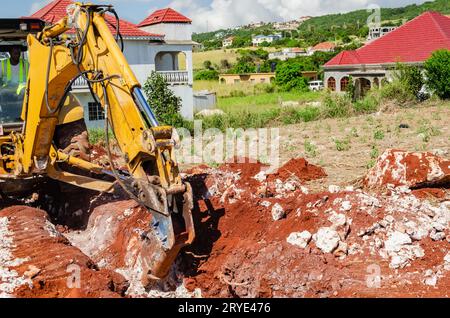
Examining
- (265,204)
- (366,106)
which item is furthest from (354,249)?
(366,106)

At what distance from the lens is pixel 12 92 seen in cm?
748

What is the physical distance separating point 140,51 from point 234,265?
20523 mm

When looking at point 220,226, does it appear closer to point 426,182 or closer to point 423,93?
point 426,182

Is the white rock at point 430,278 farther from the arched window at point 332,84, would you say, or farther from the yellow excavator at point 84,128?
the arched window at point 332,84

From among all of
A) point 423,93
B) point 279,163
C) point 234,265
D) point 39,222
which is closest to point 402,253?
point 234,265

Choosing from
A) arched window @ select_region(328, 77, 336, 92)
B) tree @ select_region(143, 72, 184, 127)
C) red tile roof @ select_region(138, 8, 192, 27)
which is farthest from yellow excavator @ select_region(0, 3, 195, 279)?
arched window @ select_region(328, 77, 336, 92)

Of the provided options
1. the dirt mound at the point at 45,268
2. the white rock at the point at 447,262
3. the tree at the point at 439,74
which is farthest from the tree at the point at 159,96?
the white rock at the point at 447,262

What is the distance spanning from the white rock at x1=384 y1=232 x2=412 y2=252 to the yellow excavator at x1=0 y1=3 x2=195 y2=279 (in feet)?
6.29

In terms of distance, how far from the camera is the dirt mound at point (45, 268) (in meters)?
5.07

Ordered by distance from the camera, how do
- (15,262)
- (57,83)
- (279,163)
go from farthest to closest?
(279,163)
(57,83)
(15,262)

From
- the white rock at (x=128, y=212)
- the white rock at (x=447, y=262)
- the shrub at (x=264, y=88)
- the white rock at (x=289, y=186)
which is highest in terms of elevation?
the shrub at (x=264, y=88)

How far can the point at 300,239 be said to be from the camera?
566 centimetres

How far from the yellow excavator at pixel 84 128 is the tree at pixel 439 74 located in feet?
64.1

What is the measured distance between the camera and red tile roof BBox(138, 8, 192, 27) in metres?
26.3
